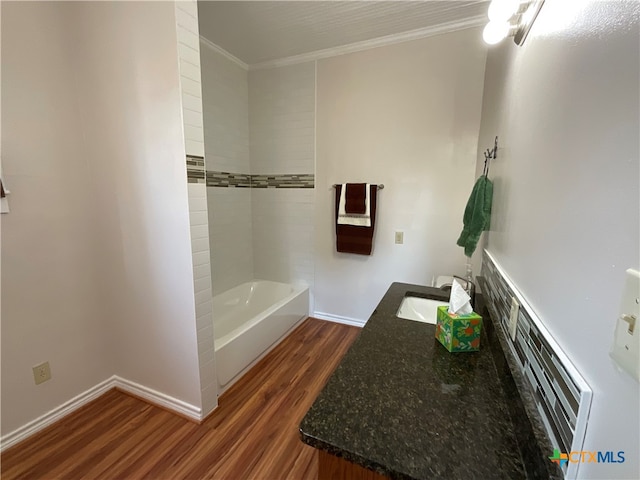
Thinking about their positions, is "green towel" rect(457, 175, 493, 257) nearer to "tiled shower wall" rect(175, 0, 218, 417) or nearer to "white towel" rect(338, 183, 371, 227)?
"white towel" rect(338, 183, 371, 227)

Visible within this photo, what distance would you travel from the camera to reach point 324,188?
106 inches

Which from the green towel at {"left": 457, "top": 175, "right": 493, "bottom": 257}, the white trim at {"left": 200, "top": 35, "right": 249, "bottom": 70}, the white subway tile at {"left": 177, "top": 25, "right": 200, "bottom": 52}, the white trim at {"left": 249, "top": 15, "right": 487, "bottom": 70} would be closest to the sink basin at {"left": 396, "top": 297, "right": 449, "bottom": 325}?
the green towel at {"left": 457, "top": 175, "right": 493, "bottom": 257}

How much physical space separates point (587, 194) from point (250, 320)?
2.15 metres

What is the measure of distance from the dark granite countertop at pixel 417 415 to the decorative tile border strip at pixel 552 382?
13 cm

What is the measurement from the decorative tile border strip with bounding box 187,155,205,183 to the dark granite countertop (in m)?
1.16

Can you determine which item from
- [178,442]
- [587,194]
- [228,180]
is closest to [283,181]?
[228,180]

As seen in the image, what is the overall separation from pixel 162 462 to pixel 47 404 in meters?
0.83

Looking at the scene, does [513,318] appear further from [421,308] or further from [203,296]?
[203,296]

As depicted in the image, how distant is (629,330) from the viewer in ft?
1.21

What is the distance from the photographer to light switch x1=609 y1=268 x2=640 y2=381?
35 centimetres

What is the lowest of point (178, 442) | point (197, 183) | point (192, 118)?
point (178, 442)

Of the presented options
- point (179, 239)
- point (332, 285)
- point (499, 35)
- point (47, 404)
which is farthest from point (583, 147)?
point (47, 404)

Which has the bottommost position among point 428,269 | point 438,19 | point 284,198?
point 428,269

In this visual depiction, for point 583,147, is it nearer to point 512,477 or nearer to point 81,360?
point 512,477
